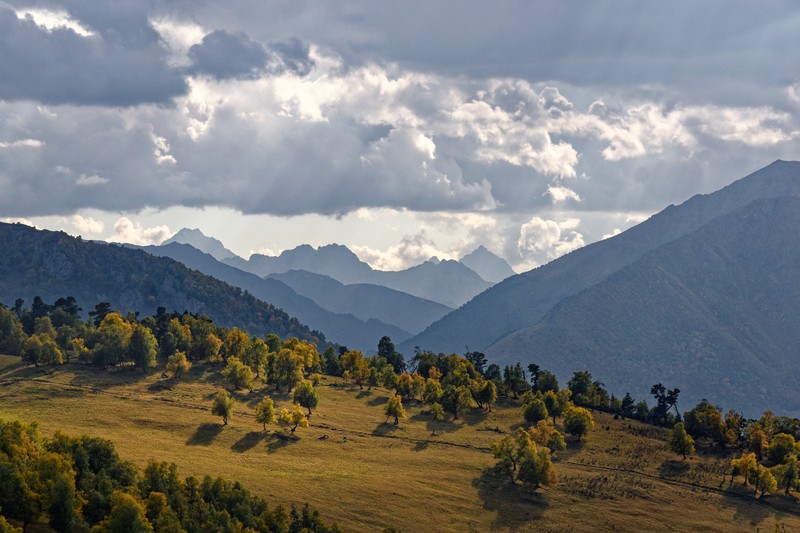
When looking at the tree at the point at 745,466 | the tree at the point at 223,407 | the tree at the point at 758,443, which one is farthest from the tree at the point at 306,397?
the tree at the point at 758,443

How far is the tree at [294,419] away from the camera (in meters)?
181

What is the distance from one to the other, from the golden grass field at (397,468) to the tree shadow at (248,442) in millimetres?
254

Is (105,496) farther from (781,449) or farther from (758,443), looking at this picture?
(758,443)

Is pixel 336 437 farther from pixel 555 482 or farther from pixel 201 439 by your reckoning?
pixel 555 482

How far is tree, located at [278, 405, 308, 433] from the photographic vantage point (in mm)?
180875

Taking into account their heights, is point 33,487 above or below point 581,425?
below

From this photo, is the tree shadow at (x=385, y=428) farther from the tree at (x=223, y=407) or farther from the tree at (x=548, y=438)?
the tree at (x=223, y=407)

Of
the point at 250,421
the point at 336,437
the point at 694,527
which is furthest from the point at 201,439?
the point at 694,527

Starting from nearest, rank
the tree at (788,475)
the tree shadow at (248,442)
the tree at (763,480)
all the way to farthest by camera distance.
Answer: the tree shadow at (248,442), the tree at (763,480), the tree at (788,475)

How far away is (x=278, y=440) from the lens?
17138cm

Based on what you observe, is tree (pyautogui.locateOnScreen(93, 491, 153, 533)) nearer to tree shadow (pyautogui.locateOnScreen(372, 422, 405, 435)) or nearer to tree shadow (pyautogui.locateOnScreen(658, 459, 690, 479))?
tree shadow (pyautogui.locateOnScreen(372, 422, 405, 435))

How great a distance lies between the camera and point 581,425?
19738cm

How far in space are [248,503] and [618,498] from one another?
276 ft

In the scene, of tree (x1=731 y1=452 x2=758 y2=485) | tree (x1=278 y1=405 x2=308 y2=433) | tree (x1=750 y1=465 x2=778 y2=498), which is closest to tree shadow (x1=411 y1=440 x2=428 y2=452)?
tree (x1=278 y1=405 x2=308 y2=433)
